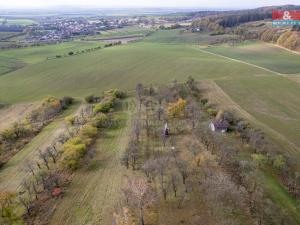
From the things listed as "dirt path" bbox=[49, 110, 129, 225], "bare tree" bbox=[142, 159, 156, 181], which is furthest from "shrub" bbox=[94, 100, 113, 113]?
"bare tree" bbox=[142, 159, 156, 181]

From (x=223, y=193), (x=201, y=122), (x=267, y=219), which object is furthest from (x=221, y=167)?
(x=201, y=122)

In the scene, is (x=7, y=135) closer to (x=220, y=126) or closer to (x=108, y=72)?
(x=220, y=126)

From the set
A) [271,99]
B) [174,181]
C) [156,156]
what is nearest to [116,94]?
[156,156]

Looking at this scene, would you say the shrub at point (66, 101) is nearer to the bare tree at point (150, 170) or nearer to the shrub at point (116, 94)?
the shrub at point (116, 94)

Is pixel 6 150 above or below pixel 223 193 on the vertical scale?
below

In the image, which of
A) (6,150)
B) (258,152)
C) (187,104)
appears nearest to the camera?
(258,152)

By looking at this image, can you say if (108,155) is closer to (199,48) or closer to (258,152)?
(258,152)

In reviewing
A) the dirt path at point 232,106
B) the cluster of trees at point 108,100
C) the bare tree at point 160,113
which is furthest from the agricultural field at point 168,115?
the bare tree at point 160,113
